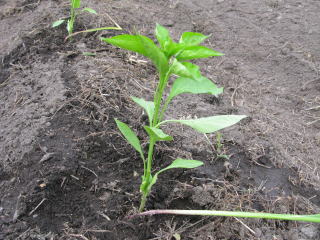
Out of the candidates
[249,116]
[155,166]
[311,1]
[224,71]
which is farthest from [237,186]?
[311,1]

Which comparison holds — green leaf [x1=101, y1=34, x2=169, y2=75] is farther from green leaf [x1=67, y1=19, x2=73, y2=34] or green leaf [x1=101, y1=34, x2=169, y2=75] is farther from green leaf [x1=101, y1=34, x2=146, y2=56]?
green leaf [x1=67, y1=19, x2=73, y2=34]

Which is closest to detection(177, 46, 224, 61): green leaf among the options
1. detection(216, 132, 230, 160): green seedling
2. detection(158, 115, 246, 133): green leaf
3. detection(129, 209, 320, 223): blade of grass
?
detection(158, 115, 246, 133): green leaf

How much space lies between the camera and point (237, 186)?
167cm

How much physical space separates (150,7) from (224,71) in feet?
4.13

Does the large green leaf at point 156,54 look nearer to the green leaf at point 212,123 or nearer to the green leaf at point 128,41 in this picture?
the green leaf at point 128,41

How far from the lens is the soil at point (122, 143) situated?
149 centimetres

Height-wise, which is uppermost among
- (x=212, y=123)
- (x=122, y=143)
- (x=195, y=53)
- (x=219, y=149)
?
(x=195, y=53)

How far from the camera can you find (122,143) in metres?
1.77

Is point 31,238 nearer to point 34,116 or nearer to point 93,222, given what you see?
point 93,222

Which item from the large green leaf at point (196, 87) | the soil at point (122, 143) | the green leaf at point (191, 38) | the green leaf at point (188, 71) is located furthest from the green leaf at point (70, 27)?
the green leaf at point (188, 71)

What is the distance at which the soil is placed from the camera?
149 centimetres

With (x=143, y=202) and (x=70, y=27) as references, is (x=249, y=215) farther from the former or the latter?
(x=70, y=27)

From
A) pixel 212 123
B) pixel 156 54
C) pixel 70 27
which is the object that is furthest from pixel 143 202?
pixel 70 27

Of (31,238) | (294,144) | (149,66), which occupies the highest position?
(149,66)
